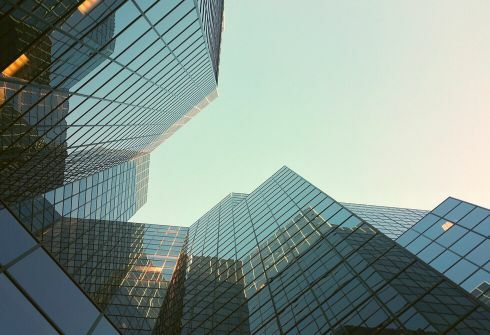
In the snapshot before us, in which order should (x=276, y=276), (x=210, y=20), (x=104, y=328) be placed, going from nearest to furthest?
(x=104, y=328) < (x=276, y=276) < (x=210, y=20)

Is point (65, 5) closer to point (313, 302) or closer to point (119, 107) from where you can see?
point (119, 107)

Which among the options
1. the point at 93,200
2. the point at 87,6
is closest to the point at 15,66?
the point at 87,6

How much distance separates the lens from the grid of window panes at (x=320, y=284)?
15109mm

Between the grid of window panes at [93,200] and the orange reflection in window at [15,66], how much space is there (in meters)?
7.71

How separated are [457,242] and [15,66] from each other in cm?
2590

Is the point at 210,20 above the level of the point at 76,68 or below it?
above

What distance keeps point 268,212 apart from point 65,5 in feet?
93.9

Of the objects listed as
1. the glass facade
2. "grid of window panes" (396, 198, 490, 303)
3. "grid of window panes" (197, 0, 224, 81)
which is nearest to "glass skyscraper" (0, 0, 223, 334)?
the glass facade

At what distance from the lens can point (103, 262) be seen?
38969 mm

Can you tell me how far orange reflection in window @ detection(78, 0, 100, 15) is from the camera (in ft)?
41.4

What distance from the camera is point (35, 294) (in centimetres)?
868

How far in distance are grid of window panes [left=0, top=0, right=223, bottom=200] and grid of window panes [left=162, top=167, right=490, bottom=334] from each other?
1332 centimetres

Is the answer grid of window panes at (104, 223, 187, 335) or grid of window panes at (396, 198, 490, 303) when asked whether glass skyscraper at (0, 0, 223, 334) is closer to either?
grid of window panes at (104, 223, 187, 335)

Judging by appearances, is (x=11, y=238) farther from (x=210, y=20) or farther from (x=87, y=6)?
(x=210, y=20)
